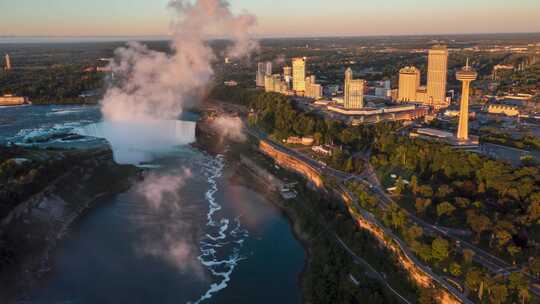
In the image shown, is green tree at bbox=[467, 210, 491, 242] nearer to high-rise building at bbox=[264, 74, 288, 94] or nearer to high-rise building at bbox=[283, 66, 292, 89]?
high-rise building at bbox=[264, 74, 288, 94]

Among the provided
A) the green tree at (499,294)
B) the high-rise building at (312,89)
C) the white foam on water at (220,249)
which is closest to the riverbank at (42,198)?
the white foam on water at (220,249)

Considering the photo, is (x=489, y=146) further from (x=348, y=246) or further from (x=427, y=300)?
(x=427, y=300)

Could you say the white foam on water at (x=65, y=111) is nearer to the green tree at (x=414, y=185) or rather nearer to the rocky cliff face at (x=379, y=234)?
the rocky cliff face at (x=379, y=234)

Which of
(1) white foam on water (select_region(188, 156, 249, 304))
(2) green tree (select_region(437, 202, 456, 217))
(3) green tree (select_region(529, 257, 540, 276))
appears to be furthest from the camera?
(2) green tree (select_region(437, 202, 456, 217))

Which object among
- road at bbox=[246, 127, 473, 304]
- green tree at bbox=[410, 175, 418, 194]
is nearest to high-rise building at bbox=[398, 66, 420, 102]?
road at bbox=[246, 127, 473, 304]

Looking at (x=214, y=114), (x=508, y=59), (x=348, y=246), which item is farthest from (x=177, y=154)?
(x=508, y=59)

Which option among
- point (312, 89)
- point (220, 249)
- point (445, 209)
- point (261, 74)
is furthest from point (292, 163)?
point (261, 74)
